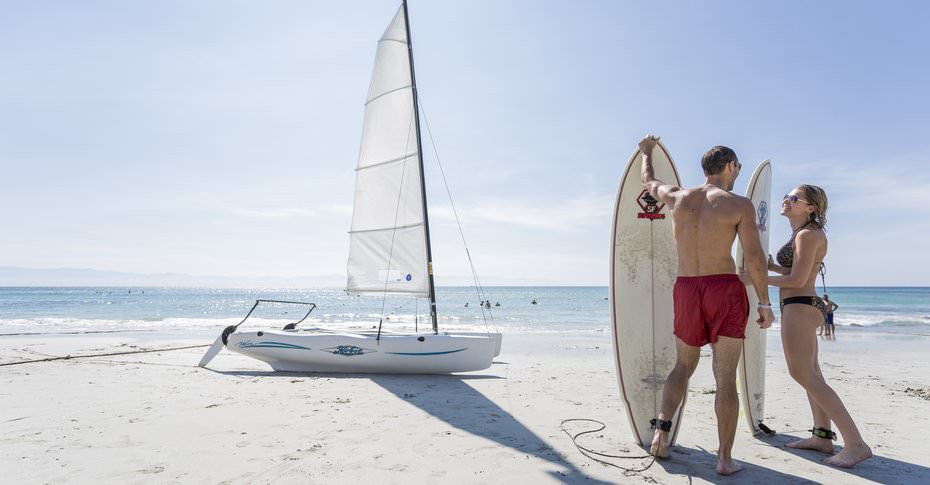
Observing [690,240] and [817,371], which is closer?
[690,240]

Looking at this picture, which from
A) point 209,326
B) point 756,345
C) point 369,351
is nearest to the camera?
point 756,345

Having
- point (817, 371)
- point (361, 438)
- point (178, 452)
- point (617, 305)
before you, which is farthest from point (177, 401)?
point (817, 371)

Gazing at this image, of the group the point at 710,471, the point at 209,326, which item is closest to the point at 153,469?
the point at 710,471

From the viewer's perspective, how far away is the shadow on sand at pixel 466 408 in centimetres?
339

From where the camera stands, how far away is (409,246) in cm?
804

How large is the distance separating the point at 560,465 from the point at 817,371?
1.83 meters

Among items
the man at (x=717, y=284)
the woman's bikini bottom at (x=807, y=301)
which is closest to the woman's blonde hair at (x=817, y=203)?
the woman's bikini bottom at (x=807, y=301)

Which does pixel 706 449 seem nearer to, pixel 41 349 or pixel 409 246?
pixel 409 246

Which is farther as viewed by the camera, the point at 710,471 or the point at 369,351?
the point at 369,351

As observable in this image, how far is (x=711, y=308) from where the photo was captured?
115 inches

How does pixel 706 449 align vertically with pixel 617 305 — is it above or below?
below

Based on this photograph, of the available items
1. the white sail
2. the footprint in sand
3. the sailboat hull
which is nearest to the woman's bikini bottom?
the sailboat hull

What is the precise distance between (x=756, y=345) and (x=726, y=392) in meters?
1.44

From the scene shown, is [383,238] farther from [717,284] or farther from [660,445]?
[717,284]
